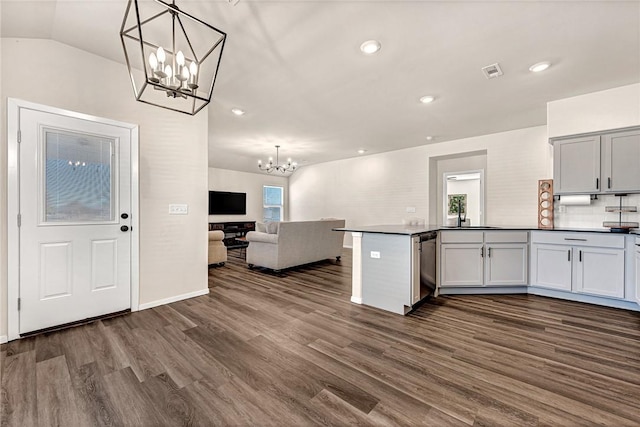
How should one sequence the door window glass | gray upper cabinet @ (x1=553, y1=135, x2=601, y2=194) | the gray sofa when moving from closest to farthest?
the door window glass → gray upper cabinet @ (x1=553, y1=135, x2=601, y2=194) → the gray sofa

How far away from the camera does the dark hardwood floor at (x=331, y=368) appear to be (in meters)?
1.51

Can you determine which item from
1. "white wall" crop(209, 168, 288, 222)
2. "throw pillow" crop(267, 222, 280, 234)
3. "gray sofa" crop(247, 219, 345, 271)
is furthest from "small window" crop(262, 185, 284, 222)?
"throw pillow" crop(267, 222, 280, 234)

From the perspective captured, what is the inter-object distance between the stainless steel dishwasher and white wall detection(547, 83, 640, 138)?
2.29m

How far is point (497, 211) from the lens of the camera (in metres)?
5.30

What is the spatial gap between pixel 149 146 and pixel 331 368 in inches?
119

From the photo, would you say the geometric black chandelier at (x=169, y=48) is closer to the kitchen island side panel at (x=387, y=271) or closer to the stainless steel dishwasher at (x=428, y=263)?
the kitchen island side panel at (x=387, y=271)

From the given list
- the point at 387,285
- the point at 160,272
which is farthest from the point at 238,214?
the point at 387,285

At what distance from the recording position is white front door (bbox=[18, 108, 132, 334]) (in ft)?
7.91

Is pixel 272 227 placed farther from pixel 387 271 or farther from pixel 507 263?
pixel 507 263

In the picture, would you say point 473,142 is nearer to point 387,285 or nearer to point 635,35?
point 635,35

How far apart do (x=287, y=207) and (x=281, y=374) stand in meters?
8.19

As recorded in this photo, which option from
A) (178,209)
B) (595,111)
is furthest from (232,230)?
(595,111)

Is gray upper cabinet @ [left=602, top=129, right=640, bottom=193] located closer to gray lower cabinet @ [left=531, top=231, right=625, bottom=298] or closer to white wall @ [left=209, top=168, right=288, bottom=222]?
gray lower cabinet @ [left=531, top=231, right=625, bottom=298]

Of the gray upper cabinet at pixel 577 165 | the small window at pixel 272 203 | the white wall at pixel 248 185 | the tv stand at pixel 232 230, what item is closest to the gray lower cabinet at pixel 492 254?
the gray upper cabinet at pixel 577 165
